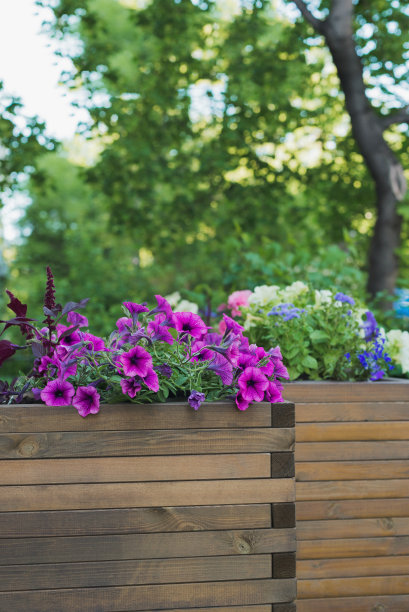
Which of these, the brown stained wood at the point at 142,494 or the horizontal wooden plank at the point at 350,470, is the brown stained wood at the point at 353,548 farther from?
the brown stained wood at the point at 142,494

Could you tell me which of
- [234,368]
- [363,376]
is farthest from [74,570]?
[363,376]

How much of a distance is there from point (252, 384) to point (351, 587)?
3.60 ft

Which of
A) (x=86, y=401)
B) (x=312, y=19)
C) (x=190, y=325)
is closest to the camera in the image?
(x=86, y=401)

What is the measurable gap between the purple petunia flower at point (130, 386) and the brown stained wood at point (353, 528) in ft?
3.35

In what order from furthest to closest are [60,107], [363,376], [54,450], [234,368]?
[60,107]
[363,376]
[234,368]
[54,450]

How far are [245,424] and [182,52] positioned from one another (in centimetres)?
642

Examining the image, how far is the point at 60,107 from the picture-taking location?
22.6ft

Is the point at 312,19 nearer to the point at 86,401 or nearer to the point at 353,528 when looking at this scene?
the point at 353,528

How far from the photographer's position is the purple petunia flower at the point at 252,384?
182 centimetres

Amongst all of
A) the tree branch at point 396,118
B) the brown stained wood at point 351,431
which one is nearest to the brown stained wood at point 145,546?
the brown stained wood at point 351,431

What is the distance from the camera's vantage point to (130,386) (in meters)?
1.78

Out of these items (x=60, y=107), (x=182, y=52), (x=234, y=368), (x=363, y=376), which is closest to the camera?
(x=234, y=368)

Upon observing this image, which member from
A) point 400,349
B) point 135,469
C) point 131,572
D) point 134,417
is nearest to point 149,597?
point 131,572

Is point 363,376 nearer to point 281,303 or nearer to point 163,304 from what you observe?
point 281,303
